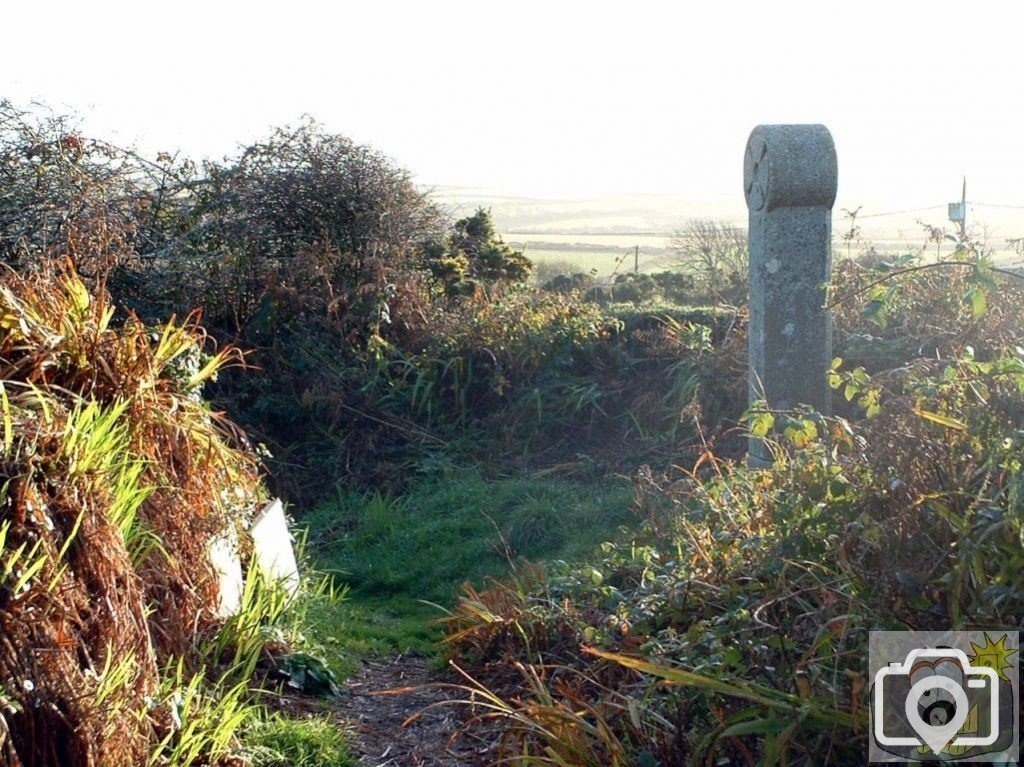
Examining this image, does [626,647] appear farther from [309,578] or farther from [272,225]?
[272,225]

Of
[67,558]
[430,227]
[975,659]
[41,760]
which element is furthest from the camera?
[430,227]

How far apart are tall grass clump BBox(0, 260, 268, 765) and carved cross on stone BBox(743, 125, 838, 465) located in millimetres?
3835

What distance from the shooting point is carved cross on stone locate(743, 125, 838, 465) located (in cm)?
709

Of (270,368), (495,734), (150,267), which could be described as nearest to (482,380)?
(270,368)

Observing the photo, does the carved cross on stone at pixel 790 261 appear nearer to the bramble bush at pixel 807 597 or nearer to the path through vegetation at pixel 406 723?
the bramble bush at pixel 807 597

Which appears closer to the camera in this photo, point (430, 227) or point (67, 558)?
point (67, 558)

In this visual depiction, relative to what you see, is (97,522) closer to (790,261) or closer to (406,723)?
(406,723)

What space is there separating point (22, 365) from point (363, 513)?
4407 mm

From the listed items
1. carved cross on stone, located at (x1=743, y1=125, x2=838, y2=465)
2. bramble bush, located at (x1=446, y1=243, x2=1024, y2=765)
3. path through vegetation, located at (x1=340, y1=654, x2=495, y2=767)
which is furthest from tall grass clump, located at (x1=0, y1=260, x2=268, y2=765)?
carved cross on stone, located at (x1=743, y1=125, x2=838, y2=465)

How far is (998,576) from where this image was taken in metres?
2.79

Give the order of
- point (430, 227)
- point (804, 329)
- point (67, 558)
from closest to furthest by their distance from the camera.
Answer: point (67, 558), point (804, 329), point (430, 227)

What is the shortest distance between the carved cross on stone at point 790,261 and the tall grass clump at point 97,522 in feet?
12.6

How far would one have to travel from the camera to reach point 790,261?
724cm

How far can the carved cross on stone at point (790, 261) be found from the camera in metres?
7.09
